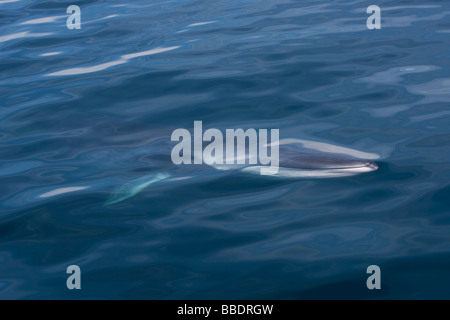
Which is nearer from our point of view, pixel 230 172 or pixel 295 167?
pixel 295 167

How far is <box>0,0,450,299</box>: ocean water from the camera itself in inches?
193

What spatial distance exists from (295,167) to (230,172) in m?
0.73

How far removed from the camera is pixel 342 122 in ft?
24.3

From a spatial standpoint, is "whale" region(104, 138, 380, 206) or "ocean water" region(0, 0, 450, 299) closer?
"ocean water" region(0, 0, 450, 299)

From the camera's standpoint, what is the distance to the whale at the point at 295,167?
19.7ft

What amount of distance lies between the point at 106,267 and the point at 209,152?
7.00 ft

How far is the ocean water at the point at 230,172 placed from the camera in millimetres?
4906

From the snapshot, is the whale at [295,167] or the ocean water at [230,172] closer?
the ocean water at [230,172]

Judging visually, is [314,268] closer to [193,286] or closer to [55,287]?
[193,286]

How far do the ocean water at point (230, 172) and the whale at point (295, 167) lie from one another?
0.21 feet

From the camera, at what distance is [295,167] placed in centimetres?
614

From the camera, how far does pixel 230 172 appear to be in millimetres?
6496

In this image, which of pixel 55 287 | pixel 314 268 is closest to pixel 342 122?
pixel 314 268

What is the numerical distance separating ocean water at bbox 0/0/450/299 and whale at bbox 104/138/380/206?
0.21 ft
